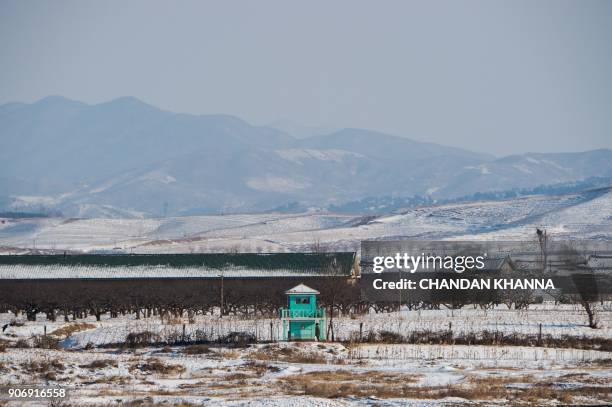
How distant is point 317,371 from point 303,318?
9567 mm

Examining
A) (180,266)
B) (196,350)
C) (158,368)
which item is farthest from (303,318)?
(180,266)

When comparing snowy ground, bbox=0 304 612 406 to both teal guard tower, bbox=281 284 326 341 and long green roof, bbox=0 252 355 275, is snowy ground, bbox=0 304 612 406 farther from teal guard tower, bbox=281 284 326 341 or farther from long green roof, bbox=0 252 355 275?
long green roof, bbox=0 252 355 275

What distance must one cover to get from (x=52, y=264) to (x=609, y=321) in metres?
46.8

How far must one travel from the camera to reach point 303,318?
180ft

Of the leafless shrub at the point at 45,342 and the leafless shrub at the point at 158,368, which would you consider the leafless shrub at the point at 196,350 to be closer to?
the leafless shrub at the point at 158,368

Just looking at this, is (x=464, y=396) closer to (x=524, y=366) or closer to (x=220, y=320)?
(x=524, y=366)

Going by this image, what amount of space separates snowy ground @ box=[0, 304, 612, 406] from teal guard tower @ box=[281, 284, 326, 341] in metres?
1.61

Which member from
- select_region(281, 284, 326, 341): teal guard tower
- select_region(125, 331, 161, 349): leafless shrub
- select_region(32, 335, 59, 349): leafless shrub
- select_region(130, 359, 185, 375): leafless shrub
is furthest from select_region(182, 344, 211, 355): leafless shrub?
select_region(32, 335, 59, 349): leafless shrub

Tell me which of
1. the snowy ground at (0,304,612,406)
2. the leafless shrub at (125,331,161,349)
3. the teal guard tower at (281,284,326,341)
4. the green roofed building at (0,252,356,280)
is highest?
the green roofed building at (0,252,356,280)

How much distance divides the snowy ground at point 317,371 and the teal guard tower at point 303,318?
1.61 metres

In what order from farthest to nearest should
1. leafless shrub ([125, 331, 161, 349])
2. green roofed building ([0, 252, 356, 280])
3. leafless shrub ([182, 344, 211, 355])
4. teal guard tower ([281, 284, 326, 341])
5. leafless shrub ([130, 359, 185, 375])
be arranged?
green roofed building ([0, 252, 356, 280])
teal guard tower ([281, 284, 326, 341])
leafless shrub ([125, 331, 161, 349])
leafless shrub ([182, 344, 211, 355])
leafless shrub ([130, 359, 185, 375])

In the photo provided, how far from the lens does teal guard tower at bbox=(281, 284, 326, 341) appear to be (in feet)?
180

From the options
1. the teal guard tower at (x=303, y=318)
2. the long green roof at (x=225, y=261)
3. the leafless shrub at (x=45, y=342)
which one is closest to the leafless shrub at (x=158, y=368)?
the leafless shrub at (x=45, y=342)

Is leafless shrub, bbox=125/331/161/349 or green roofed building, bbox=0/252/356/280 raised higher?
green roofed building, bbox=0/252/356/280
